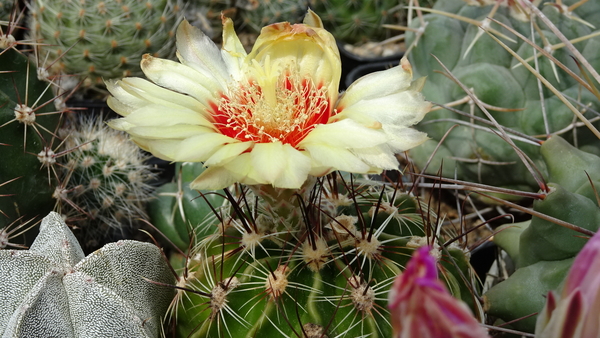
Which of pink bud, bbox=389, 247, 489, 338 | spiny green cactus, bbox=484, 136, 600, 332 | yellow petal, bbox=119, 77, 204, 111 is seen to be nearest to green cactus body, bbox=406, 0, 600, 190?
spiny green cactus, bbox=484, 136, 600, 332

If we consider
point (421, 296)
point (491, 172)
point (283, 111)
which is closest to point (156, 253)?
point (283, 111)

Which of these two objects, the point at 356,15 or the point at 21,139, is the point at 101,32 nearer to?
the point at 21,139

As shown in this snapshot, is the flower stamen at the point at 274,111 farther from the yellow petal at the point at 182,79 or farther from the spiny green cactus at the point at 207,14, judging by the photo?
the spiny green cactus at the point at 207,14

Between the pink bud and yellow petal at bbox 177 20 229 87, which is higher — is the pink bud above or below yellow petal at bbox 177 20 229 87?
above

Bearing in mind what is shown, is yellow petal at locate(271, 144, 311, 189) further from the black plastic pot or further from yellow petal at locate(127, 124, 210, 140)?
the black plastic pot

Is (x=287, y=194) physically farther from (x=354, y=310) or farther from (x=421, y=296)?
(x=421, y=296)
